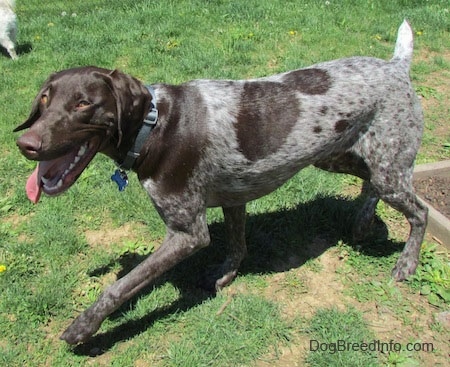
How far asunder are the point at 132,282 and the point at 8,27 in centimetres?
575

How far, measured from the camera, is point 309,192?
4.55m

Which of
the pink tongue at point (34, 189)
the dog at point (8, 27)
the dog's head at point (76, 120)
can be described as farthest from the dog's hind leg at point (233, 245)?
the dog at point (8, 27)

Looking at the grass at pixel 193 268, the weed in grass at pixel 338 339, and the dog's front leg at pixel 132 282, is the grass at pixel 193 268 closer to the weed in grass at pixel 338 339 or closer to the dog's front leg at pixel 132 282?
the weed in grass at pixel 338 339

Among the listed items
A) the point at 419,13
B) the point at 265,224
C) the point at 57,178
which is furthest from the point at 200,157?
the point at 419,13

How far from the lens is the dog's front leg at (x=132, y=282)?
3057mm

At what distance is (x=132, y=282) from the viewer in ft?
10.0

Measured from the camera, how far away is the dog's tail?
11.7ft

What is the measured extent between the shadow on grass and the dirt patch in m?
0.52

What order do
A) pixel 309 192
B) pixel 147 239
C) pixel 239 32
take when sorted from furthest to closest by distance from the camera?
pixel 239 32
pixel 309 192
pixel 147 239

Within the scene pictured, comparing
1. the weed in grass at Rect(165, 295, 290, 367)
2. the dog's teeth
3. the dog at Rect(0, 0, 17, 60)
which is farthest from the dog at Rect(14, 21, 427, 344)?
the dog at Rect(0, 0, 17, 60)

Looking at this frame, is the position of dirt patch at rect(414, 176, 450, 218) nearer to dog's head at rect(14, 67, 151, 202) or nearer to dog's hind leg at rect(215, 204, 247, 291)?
dog's hind leg at rect(215, 204, 247, 291)

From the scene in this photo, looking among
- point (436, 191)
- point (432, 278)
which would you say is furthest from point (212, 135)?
point (436, 191)

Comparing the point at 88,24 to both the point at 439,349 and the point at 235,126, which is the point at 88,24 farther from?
the point at 439,349

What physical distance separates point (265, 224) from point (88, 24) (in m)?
5.27
